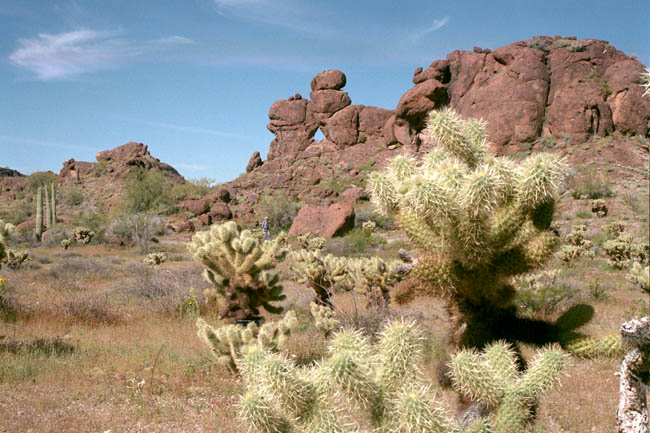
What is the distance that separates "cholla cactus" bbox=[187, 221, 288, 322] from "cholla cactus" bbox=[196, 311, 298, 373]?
1.80 ft

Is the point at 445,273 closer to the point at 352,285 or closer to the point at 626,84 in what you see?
the point at 352,285

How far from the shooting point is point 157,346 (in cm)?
641

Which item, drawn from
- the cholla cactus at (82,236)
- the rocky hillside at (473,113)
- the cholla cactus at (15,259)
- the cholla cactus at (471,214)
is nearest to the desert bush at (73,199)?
the rocky hillside at (473,113)

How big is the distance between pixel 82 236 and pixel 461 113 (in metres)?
28.2

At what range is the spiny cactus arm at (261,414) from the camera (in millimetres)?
1671

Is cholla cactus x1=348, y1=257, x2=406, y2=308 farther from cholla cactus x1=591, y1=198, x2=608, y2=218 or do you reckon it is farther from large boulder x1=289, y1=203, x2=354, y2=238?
cholla cactus x1=591, y1=198, x2=608, y2=218

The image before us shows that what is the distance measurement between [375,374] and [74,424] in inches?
133

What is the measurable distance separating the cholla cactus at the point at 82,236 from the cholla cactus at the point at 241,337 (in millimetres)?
19647

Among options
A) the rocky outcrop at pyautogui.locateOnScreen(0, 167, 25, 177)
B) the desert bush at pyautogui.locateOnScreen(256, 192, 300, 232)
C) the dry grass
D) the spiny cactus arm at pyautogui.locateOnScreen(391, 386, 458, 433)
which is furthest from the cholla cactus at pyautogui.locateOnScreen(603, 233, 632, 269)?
the rocky outcrop at pyautogui.locateOnScreen(0, 167, 25, 177)

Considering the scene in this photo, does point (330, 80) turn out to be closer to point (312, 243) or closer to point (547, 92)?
point (547, 92)

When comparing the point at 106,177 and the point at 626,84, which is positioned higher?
the point at 626,84

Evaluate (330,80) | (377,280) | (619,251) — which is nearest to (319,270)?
(377,280)

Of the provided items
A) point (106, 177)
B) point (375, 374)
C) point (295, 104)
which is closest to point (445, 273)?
point (375, 374)

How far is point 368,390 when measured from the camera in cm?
177
